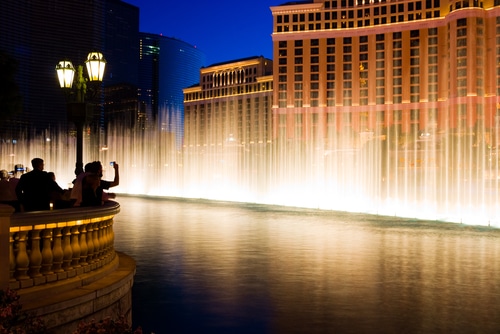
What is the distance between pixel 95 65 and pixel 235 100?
117762mm

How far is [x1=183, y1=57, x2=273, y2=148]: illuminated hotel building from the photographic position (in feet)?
413

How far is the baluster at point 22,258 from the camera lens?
5.69 meters

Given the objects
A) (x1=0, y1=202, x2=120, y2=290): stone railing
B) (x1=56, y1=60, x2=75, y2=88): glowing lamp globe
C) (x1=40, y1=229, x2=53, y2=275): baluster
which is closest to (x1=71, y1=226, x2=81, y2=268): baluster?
(x1=0, y1=202, x2=120, y2=290): stone railing

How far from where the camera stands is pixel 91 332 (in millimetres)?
3861

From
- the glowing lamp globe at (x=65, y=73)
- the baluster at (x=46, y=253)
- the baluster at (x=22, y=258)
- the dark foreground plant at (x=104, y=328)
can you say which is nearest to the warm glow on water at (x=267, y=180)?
the glowing lamp globe at (x=65, y=73)

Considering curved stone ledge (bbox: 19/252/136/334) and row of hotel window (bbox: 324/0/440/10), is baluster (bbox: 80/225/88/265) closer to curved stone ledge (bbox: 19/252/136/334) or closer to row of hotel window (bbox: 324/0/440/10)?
curved stone ledge (bbox: 19/252/136/334)

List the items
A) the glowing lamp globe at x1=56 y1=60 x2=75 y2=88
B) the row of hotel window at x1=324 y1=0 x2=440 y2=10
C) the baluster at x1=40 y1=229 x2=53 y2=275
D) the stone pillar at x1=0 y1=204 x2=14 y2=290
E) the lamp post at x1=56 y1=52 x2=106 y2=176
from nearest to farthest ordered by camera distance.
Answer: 1. the stone pillar at x1=0 y1=204 x2=14 y2=290
2. the baluster at x1=40 y1=229 x2=53 y2=275
3. the lamp post at x1=56 y1=52 x2=106 y2=176
4. the glowing lamp globe at x1=56 y1=60 x2=75 y2=88
5. the row of hotel window at x1=324 y1=0 x2=440 y2=10

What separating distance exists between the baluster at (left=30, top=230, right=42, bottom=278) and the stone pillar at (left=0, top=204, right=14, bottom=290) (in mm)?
378

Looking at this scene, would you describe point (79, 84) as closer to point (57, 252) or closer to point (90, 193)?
point (90, 193)

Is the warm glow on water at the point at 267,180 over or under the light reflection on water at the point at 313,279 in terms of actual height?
over

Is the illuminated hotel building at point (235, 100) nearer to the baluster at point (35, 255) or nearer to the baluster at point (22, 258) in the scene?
the baluster at point (35, 255)

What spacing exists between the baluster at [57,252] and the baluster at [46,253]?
0.26ft

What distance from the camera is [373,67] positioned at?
10781 cm

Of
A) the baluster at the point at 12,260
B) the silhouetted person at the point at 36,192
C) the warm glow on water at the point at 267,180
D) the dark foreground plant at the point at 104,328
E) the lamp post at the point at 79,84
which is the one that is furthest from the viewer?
the warm glow on water at the point at 267,180
